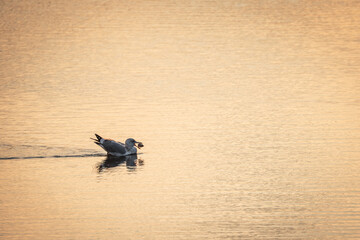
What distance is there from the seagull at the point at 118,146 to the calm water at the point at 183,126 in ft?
0.82

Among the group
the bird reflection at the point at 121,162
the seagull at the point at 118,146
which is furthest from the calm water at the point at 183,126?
the seagull at the point at 118,146

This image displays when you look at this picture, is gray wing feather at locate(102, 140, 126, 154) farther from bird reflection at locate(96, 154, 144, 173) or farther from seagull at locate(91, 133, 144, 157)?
bird reflection at locate(96, 154, 144, 173)

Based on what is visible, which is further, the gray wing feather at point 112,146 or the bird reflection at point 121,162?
the gray wing feather at point 112,146

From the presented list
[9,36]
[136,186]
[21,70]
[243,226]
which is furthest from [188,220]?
[9,36]

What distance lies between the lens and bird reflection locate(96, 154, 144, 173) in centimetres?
2114

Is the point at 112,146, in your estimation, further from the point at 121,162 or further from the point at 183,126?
the point at 183,126

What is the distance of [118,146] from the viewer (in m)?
22.1

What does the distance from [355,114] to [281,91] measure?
4013mm

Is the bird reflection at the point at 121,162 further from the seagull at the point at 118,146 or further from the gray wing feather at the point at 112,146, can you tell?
the gray wing feather at the point at 112,146

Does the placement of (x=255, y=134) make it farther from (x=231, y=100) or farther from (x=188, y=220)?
(x=188, y=220)

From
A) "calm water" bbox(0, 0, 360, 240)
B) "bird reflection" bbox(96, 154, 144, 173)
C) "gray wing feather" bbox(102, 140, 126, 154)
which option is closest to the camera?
"calm water" bbox(0, 0, 360, 240)

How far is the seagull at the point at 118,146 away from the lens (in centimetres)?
2212

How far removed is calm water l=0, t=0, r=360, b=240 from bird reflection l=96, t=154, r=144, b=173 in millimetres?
60

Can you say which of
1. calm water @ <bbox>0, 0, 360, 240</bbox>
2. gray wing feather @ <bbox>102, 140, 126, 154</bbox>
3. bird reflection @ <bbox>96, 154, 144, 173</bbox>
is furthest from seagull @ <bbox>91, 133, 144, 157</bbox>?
calm water @ <bbox>0, 0, 360, 240</bbox>
